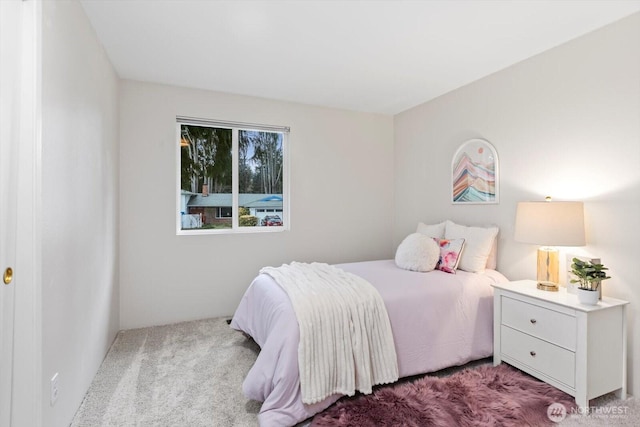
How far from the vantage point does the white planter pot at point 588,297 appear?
6.34 ft

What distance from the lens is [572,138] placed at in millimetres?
2383

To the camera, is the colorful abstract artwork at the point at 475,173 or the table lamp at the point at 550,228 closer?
the table lamp at the point at 550,228

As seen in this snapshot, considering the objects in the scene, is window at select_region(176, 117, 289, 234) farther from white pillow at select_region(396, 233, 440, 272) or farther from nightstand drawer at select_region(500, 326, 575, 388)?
nightstand drawer at select_region(500, 326, 575, 388)

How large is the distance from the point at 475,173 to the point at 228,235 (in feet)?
8.64

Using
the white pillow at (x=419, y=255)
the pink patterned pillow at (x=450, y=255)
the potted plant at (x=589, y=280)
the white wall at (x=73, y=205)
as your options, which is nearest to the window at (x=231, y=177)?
the white wall at (x=73, y=205)

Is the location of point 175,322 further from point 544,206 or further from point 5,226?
point 544,206

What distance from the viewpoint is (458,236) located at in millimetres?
3041

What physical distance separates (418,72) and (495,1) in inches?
40.8

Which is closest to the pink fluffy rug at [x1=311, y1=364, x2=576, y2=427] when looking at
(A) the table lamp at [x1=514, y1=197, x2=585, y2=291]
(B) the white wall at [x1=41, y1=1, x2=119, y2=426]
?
(A) the table lamp at [x1=514, y1=197, x2=585, y2=291]

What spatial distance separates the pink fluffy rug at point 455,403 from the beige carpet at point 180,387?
0.18m

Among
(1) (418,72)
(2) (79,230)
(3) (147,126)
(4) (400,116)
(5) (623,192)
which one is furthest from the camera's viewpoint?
(4) (400,116)

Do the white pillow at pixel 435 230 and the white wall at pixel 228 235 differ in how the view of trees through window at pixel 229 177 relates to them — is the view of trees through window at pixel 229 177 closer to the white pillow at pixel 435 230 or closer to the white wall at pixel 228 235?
the white wall at pixel 228 235

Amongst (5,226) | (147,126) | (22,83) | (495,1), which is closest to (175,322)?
(147,126)

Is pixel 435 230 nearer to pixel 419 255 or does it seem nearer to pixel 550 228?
pixel 419 255
